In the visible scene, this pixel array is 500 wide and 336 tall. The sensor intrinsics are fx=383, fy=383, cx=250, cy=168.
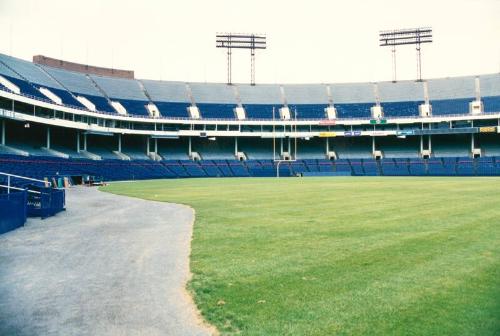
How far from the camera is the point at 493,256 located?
7.78 m

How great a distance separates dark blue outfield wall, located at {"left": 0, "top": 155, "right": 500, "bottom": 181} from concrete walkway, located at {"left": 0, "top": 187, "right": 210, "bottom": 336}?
42.2 m

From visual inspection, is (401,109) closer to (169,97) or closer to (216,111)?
(216,111)

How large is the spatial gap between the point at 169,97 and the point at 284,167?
93.6 ft

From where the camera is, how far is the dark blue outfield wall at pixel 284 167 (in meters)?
57.8

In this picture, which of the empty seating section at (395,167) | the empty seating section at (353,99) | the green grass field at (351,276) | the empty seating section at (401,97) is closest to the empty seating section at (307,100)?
the empty seating section at (353,99)

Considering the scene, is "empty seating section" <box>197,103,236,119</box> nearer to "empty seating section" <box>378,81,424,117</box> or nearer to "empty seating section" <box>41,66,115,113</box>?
"empty seating section" <box>41,66,115,113</box>

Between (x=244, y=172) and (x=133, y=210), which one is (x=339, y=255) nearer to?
(x=133, y=210)

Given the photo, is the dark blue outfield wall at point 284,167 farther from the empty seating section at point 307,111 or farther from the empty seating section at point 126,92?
the empty seating section at point 126,92

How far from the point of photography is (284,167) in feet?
238

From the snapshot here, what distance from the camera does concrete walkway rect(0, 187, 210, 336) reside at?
5.08m

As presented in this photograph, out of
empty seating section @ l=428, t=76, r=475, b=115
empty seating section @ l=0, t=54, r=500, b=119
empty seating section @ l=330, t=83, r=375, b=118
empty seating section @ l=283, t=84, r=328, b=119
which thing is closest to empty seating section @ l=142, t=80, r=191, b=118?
empty seating section @ l=0, t=54, r=500, b=119

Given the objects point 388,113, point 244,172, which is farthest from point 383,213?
→ point 388,113

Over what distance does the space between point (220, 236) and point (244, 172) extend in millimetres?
59518

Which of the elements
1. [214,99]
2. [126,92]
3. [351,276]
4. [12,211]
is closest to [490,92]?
[214,99]
